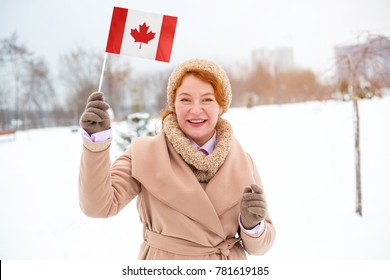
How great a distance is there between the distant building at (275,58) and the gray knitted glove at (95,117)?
1957 millimetres

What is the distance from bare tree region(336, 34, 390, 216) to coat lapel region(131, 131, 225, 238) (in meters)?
1.72

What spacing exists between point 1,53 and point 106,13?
684mm

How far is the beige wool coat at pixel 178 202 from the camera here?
3.22 feet

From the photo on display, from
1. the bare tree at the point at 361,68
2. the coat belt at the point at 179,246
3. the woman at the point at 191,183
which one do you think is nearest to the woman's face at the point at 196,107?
the woman at the point at 191,183

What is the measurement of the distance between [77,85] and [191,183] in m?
1.72

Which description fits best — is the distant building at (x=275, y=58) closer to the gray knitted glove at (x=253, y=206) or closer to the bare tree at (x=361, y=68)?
the bare tree at (x=361, y=68)

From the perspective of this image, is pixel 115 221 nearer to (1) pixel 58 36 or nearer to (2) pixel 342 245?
(1) pixel 58 36

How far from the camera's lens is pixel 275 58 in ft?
8.74

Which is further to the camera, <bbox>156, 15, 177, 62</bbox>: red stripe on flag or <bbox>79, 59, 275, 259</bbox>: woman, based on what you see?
<bbox>156, 15, 177, 62</bbox>: red stripe on flag

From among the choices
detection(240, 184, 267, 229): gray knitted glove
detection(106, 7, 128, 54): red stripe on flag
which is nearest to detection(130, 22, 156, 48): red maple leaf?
detection(106, 7, 128, 54): red stripe on flag

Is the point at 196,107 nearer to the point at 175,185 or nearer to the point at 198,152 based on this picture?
the point at 198,152

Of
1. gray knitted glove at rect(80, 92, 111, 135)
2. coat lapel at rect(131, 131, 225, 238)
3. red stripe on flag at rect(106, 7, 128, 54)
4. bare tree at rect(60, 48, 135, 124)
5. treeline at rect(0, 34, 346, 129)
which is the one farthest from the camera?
bare tree at rect(60, 48, 135, 124)

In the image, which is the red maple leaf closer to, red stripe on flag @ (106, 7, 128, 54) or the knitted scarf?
red stripe on flag @ (106, 7, 128, 54)

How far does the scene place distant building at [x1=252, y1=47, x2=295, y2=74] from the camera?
260 centimetres
